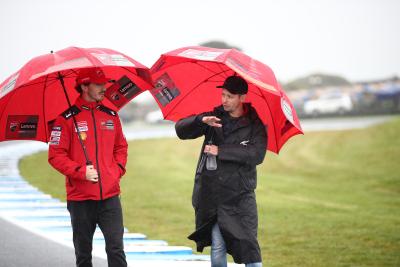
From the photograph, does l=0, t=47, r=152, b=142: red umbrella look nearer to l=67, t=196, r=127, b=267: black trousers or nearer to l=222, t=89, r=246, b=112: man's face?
l=222, t=89, r=246, b=112: man's face

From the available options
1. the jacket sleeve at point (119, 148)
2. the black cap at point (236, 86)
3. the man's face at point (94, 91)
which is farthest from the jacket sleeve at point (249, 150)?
the man's face at point (94, 91)

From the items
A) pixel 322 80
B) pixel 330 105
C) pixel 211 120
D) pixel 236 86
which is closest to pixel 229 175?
pixel 211 120

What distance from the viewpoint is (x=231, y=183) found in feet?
19.7

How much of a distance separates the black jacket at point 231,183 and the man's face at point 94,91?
691 mm

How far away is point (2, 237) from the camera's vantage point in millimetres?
9406

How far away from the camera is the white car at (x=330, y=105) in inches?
1958

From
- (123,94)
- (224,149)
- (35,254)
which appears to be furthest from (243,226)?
(35,254)

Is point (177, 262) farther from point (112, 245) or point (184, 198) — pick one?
point (184, 198)

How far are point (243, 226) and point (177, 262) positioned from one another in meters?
2.50

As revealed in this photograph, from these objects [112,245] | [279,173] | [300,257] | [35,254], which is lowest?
[279,173]

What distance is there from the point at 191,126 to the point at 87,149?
2.86ft

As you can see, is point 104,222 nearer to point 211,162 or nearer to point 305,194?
point 211,162

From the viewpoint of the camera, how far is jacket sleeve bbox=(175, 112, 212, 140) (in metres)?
6.08

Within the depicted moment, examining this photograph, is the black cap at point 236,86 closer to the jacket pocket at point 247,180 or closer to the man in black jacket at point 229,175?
the man in black jacket at point 229,175
